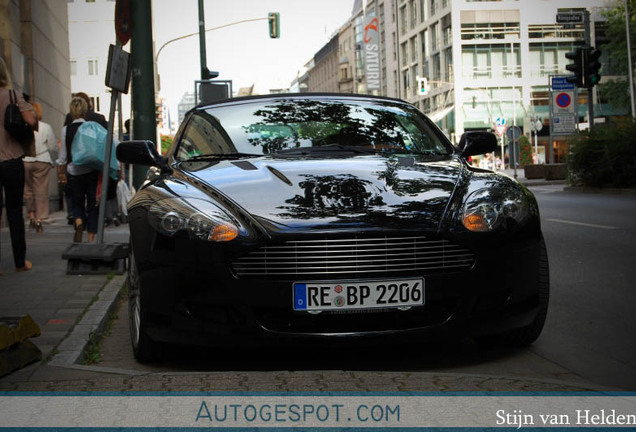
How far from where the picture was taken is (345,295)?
3875 millimetres

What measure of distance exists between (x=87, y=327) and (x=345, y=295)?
1864 millimetres

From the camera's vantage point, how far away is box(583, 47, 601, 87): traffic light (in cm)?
2316

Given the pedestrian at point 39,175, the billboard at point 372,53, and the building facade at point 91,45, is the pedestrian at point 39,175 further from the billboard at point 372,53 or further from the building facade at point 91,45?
the billboard at point 372,53

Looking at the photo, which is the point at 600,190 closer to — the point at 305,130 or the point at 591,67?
the point at 591,67

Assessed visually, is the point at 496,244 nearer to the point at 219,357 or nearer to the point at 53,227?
the point at 219,357

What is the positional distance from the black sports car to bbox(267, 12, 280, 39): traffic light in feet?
90.6

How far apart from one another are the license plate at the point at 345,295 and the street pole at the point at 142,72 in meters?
6.37

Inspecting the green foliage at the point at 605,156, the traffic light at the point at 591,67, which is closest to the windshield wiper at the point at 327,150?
the green foliage at the point at 605,156

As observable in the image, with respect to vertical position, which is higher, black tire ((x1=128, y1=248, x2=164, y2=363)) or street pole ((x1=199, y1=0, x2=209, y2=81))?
street pole ((x1=199, y1=0, x2=209, y2=81))

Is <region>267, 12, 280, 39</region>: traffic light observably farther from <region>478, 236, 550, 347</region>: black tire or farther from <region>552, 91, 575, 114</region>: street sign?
<region>478, 236, 550, 347</region>: black tire

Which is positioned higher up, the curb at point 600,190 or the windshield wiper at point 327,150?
the windshield wiper at point 327,150

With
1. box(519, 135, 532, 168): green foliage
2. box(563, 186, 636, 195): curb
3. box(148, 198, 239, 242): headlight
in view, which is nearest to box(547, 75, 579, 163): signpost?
box(563, 186, 636, 195): curb

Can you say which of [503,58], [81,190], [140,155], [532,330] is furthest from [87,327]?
[503,58]

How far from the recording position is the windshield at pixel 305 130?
17.1 feet
